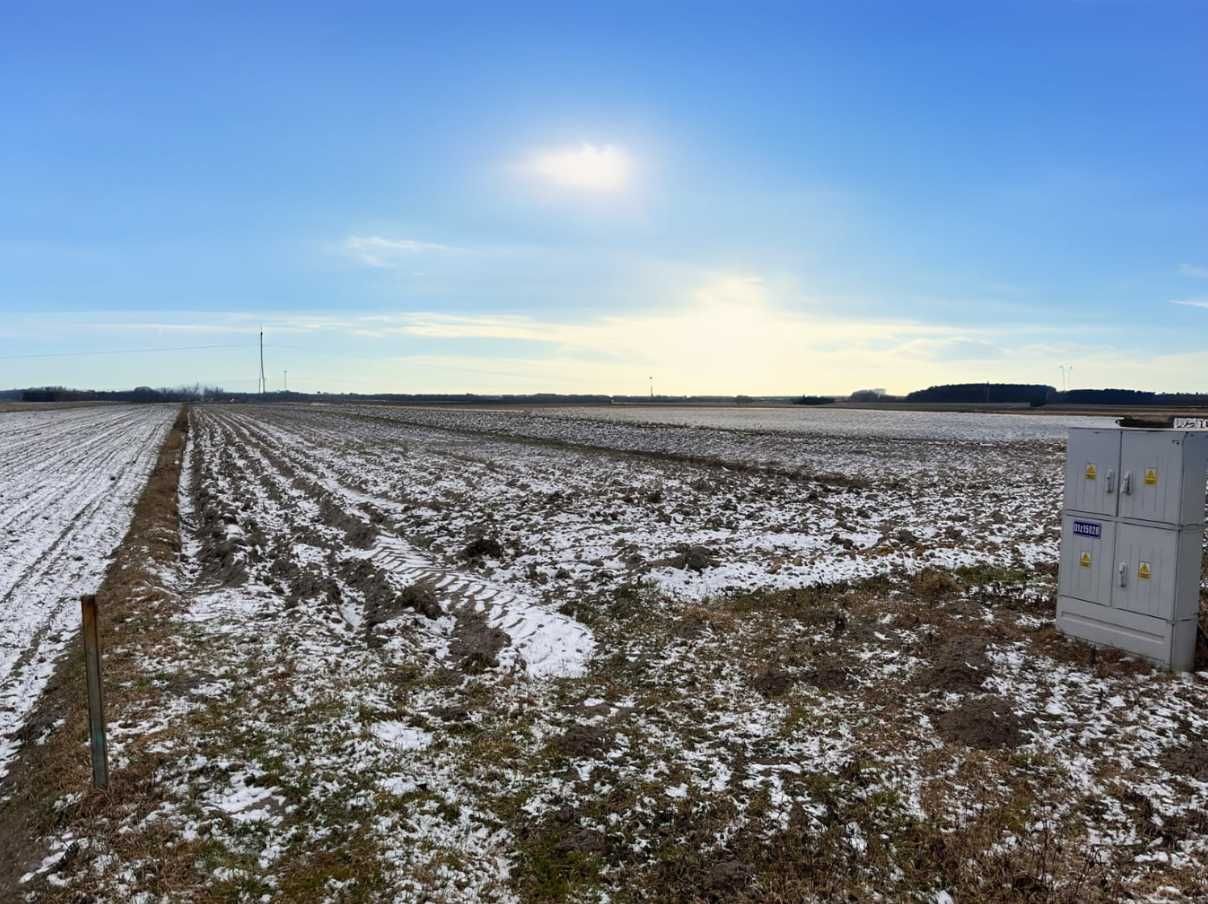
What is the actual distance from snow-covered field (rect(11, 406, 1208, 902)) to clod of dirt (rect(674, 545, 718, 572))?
107 mm

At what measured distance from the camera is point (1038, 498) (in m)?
17.9

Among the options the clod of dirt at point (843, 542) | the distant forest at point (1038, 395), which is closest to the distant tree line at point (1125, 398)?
the distant forest at point (1038, 395)

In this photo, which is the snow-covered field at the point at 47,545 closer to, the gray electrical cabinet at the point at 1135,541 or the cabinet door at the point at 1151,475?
the gray electrical cabinet at the point at 1135,541

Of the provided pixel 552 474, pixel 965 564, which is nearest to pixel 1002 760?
pixel 965 564

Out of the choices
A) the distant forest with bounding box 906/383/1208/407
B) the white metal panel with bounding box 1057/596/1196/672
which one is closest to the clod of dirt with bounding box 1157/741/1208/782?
the white metal panel with bounding box 1057/596/1196/672

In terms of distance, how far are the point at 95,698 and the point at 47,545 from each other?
11074mm

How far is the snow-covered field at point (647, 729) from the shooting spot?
4508 mm

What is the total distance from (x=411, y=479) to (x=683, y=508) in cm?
949

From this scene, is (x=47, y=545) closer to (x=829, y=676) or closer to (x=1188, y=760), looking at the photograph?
(x=829, y=676)

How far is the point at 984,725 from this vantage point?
20.9 ft

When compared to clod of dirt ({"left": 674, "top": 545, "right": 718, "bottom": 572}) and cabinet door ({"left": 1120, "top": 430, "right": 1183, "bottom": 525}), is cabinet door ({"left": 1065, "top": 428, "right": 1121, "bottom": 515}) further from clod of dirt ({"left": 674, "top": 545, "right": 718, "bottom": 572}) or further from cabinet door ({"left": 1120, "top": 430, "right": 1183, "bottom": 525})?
clod of dirt ({"left": 674, "top": 545, "right": 718, "bottom": 572})

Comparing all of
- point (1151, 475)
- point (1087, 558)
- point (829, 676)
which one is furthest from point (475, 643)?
point (1151, 475)

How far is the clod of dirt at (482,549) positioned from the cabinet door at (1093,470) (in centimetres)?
839

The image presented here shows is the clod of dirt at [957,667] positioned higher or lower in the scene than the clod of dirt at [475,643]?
higher
